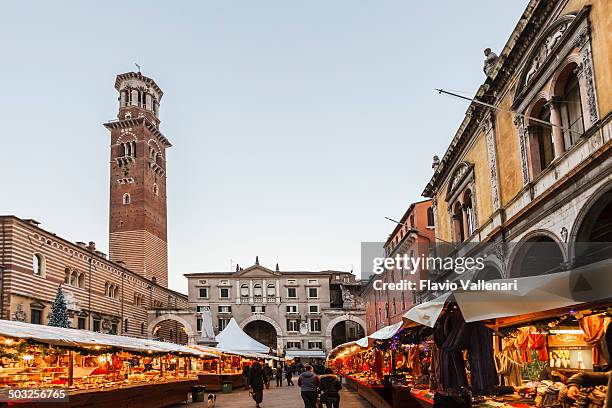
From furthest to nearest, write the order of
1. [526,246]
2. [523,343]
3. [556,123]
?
[526,246] → [556,123] → [523,343]

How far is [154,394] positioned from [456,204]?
13.5m

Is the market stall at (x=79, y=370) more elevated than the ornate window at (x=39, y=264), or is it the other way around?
the ornate window at (x=39, y=264)

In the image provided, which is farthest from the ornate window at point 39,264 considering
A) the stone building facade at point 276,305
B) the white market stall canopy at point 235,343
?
the stone building facade at point 276,305

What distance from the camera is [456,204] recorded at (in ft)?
84.4

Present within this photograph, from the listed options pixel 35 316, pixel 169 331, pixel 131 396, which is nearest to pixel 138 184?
pixel 169 331

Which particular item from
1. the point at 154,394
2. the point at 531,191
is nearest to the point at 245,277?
the point at 154,394

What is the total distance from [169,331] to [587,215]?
55468 mm

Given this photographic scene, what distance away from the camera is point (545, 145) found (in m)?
16.4

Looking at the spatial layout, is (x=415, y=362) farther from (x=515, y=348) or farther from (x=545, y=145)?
(x=515, y=348)

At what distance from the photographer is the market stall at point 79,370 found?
479 inches

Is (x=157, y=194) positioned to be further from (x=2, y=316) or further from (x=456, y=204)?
(x=456, y=204)

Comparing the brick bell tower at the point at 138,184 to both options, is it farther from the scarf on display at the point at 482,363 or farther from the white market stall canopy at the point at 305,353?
the scarf on display at the point at 482,363

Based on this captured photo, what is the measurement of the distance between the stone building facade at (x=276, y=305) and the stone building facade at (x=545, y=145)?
140 feet

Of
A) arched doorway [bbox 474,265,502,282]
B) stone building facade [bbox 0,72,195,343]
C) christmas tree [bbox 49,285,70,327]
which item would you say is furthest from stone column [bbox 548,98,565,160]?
stone building facade [bbox 0,72,195,343]
